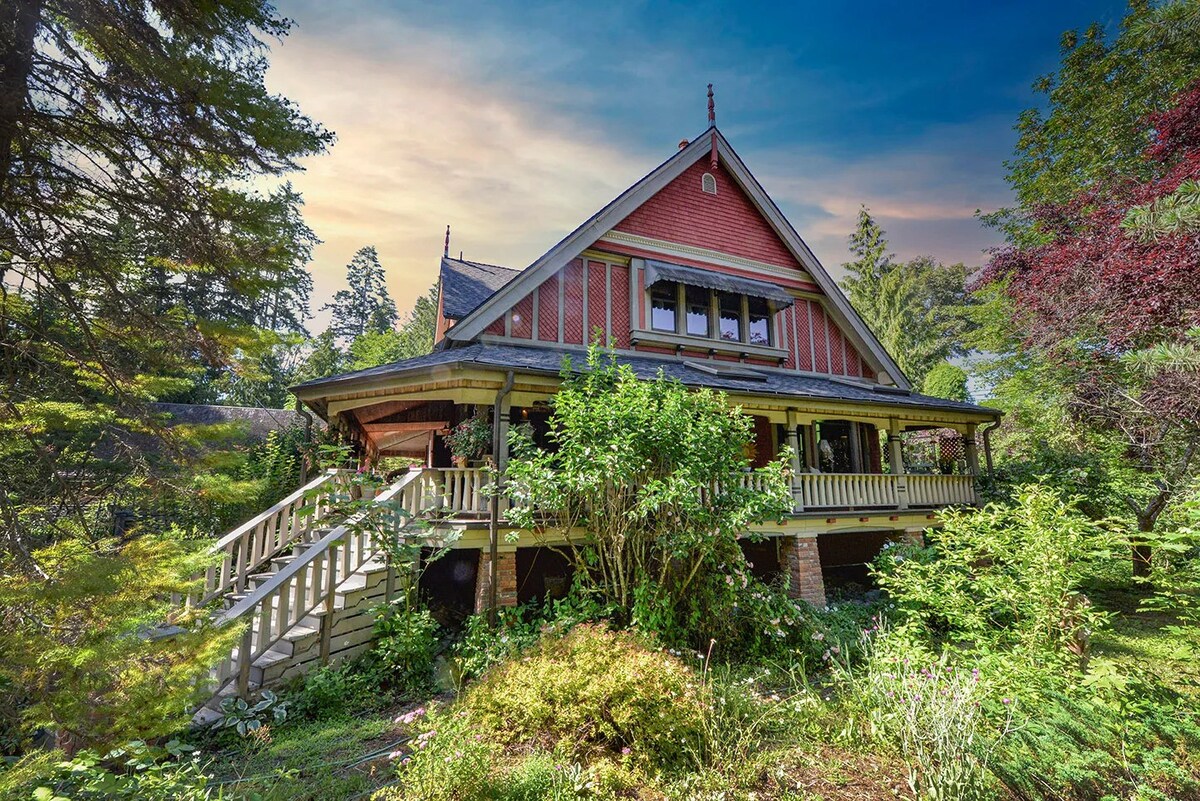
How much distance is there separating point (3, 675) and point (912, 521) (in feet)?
41.9

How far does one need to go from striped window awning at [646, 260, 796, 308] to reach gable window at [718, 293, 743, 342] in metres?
0.38

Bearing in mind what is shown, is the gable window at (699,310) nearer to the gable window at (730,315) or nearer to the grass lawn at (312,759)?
the gable window at (730,315)

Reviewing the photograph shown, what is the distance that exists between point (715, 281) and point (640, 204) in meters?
2.59

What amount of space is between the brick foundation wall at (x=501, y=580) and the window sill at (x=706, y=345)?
5863 millimetres

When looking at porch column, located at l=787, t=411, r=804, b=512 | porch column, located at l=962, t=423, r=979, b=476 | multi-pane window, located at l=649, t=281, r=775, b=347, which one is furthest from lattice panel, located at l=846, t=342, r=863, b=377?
porch column, located at l=787, t=411, r=804, b=512

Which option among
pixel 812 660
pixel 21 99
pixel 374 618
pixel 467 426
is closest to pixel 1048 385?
pixel 812 660

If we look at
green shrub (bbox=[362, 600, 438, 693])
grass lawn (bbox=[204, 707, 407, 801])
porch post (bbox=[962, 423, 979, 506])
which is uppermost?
porch post (bbox=[962, 423, 979, 506])

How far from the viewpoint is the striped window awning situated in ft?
37.0

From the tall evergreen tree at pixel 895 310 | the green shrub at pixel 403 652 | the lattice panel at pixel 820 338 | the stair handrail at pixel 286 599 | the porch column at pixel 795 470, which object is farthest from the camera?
the tall evergreen tree at pixel 895 310

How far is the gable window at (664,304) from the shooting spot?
38.2ft

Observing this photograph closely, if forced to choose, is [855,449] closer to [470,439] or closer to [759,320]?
[759,320]

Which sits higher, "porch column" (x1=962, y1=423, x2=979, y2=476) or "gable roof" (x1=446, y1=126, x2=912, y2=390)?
"gable roof" (x1=446, y1=126, x2=912, y2=390)

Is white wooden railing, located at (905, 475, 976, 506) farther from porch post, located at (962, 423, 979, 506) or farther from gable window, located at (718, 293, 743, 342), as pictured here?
gable window, located at (718, 293, 743, 342)

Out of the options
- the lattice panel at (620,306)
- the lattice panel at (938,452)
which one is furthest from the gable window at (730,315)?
the lattice panel at (938,452)
